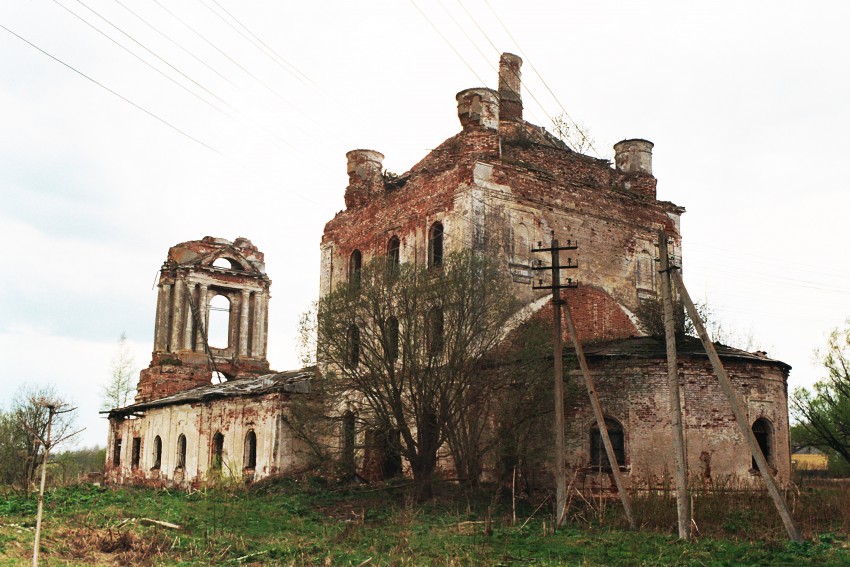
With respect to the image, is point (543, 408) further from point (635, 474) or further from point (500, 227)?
point (500, 227)

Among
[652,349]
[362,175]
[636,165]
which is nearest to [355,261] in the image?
[362,175]

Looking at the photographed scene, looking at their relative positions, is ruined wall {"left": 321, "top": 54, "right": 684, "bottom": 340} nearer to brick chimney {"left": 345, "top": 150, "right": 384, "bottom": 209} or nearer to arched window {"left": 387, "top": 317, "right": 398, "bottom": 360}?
brick chimney {"left": 345, "top": 150, "right": 384, "bottom": 209}

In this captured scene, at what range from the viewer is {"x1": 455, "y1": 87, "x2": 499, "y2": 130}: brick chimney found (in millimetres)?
20297

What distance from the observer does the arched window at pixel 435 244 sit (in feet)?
66.5

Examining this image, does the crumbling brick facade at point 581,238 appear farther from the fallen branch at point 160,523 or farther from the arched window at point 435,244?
the fallen branch at point 160,523

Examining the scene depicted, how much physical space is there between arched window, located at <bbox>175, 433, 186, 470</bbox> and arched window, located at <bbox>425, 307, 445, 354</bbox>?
38.7ft

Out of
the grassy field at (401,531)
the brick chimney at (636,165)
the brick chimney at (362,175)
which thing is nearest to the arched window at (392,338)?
the grassy field at (401,531)

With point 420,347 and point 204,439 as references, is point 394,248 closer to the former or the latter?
point 420,347

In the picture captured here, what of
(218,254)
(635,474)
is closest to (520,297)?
(635,474)

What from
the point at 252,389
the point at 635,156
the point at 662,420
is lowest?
the point at 662,420

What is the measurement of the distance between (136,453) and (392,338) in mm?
15572

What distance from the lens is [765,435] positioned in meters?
17.7

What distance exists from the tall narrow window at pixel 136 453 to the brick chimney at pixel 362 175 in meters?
11.3

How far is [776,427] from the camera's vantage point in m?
17.7
